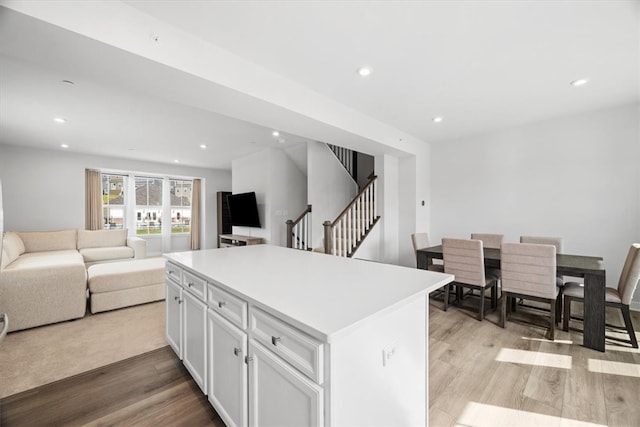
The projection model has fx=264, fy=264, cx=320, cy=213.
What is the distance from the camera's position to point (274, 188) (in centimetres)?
592

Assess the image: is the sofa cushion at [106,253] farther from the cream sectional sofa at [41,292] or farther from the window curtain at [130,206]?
the window curtain at [130,206]

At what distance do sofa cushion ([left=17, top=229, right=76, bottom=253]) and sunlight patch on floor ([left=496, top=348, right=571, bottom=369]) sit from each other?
7.30 metres

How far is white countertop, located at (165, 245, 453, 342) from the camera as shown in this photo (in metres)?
0.95

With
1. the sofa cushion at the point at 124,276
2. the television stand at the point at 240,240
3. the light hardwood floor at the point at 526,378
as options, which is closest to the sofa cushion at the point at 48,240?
the sofa cushion at the point at 124,276

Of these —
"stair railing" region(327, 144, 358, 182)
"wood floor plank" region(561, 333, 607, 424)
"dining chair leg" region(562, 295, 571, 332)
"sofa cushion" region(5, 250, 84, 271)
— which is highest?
"stair railing" region(327, 144, 358, 182)

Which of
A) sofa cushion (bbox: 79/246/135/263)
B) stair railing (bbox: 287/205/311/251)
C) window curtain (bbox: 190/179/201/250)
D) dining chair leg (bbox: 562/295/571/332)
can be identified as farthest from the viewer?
window curtain (bbox: 190/179/201/250)

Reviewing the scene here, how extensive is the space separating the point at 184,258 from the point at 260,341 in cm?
124

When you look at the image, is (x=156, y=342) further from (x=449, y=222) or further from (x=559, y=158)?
(x=559, y=158)

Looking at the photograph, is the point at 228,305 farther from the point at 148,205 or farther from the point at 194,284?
the point at 148,205

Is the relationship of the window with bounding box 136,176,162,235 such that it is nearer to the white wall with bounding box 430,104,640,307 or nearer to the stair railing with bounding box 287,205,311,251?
the stair railing with bounding box 287,205,311,251

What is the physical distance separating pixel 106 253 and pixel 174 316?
446 cm

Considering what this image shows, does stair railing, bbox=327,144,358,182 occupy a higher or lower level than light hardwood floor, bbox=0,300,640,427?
higher

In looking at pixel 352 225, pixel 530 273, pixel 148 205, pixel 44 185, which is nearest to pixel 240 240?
pixel 352 225

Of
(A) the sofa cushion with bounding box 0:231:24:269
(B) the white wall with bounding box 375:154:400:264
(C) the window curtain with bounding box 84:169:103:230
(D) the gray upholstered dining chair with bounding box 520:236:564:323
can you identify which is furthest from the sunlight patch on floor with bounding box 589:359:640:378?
(C) the window curtain with bounding box 84:169:103:230
